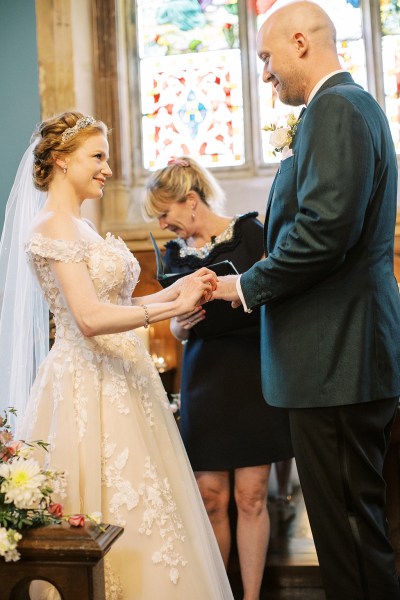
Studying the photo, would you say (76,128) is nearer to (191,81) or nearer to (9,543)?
(9,543)

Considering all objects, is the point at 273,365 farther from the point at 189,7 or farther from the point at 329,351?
the point at 189,7

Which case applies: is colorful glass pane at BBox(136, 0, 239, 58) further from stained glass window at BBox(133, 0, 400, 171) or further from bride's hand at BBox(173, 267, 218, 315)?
bride's hand at BBox(173, 267, 218, 315)

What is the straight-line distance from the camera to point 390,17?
6.78 metres

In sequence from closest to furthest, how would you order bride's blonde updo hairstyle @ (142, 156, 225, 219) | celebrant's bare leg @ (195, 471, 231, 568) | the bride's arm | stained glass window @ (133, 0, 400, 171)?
the bride's arm → celebrant's bare leg @ (195, 471, 231, 568) → bride's blonde updo hairstyle @ (142, 156, 225, 219) → stained glass window @ (133, 0, 400, 171)

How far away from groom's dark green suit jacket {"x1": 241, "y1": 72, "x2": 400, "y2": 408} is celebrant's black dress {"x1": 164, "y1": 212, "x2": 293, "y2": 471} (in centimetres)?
89

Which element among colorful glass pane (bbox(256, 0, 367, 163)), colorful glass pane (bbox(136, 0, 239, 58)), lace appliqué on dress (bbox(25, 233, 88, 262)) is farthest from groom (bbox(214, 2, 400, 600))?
colorful glass pane (bbox(136, 0, 239, 58))

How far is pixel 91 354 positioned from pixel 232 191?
14.0 ft

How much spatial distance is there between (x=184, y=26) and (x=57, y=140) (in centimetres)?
468

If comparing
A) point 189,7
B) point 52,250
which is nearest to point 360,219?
point 52,250

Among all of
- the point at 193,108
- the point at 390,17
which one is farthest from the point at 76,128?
the point at 390,17

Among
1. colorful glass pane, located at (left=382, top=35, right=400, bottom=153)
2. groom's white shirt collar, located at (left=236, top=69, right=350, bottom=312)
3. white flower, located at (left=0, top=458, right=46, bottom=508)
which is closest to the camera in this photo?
white flower, located at (left=0, top=458, right=46, bottom=508)

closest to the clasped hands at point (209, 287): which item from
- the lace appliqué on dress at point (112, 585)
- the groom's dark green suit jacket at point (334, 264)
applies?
the groom's dark green suit jacket at point (334, 264)

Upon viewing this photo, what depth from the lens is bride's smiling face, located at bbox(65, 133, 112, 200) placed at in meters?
2.84

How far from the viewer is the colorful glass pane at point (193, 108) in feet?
23.1
